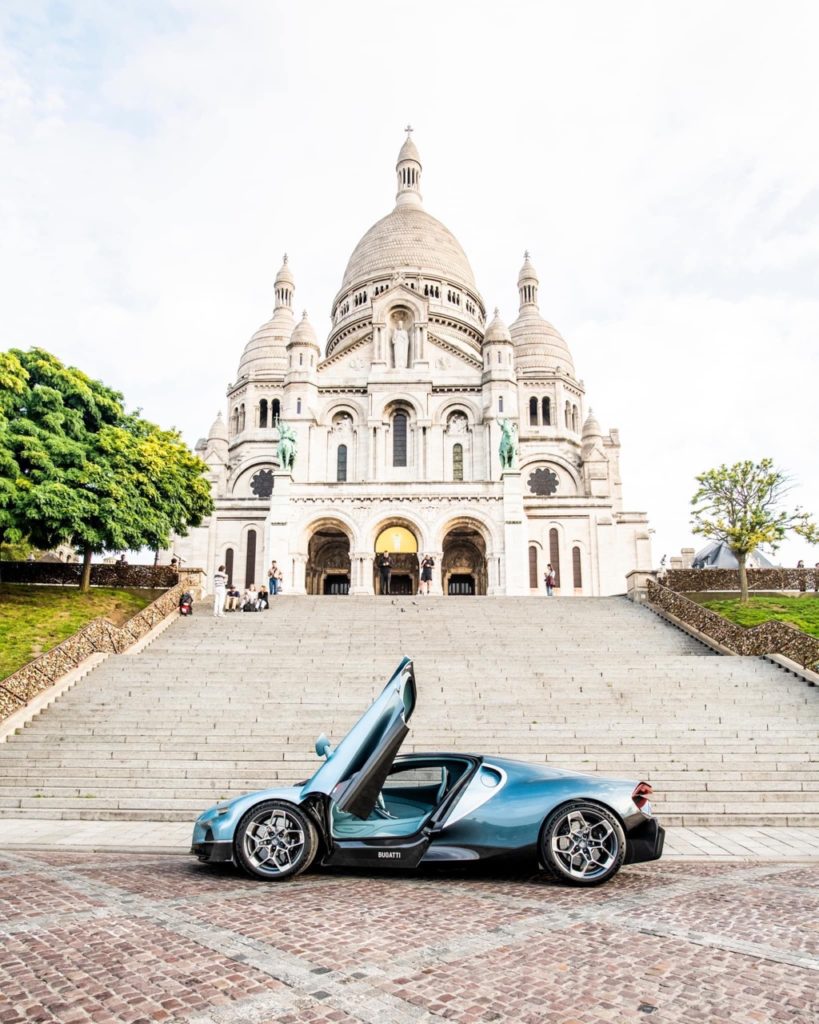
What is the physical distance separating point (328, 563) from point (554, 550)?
1210 cm

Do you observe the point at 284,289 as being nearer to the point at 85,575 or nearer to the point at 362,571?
the point at 362,571

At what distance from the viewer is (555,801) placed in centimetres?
596

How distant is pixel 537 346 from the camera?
56.0 meters

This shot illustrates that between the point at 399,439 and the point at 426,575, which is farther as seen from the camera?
the point at 399,439

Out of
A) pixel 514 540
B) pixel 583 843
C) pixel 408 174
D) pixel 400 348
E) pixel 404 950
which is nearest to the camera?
pixel 404 950

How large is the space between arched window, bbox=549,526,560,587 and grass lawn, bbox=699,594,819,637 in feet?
47.3

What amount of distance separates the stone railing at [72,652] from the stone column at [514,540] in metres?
17.0

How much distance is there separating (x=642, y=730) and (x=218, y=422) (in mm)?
→ 43835

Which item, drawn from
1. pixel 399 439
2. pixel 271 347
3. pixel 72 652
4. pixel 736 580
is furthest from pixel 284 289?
pixel 72 652

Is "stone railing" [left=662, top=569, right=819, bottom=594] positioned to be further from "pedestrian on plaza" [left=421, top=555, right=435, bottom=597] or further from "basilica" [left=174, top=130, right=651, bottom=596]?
"pedestrian on plaza" [left=421, top=555, right=435, bottom=597]

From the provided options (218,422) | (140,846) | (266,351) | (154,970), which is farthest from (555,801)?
(266,351)

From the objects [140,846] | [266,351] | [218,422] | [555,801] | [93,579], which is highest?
[266,351]

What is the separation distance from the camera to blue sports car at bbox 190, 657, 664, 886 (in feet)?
19.3

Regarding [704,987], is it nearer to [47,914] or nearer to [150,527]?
[47,914]
